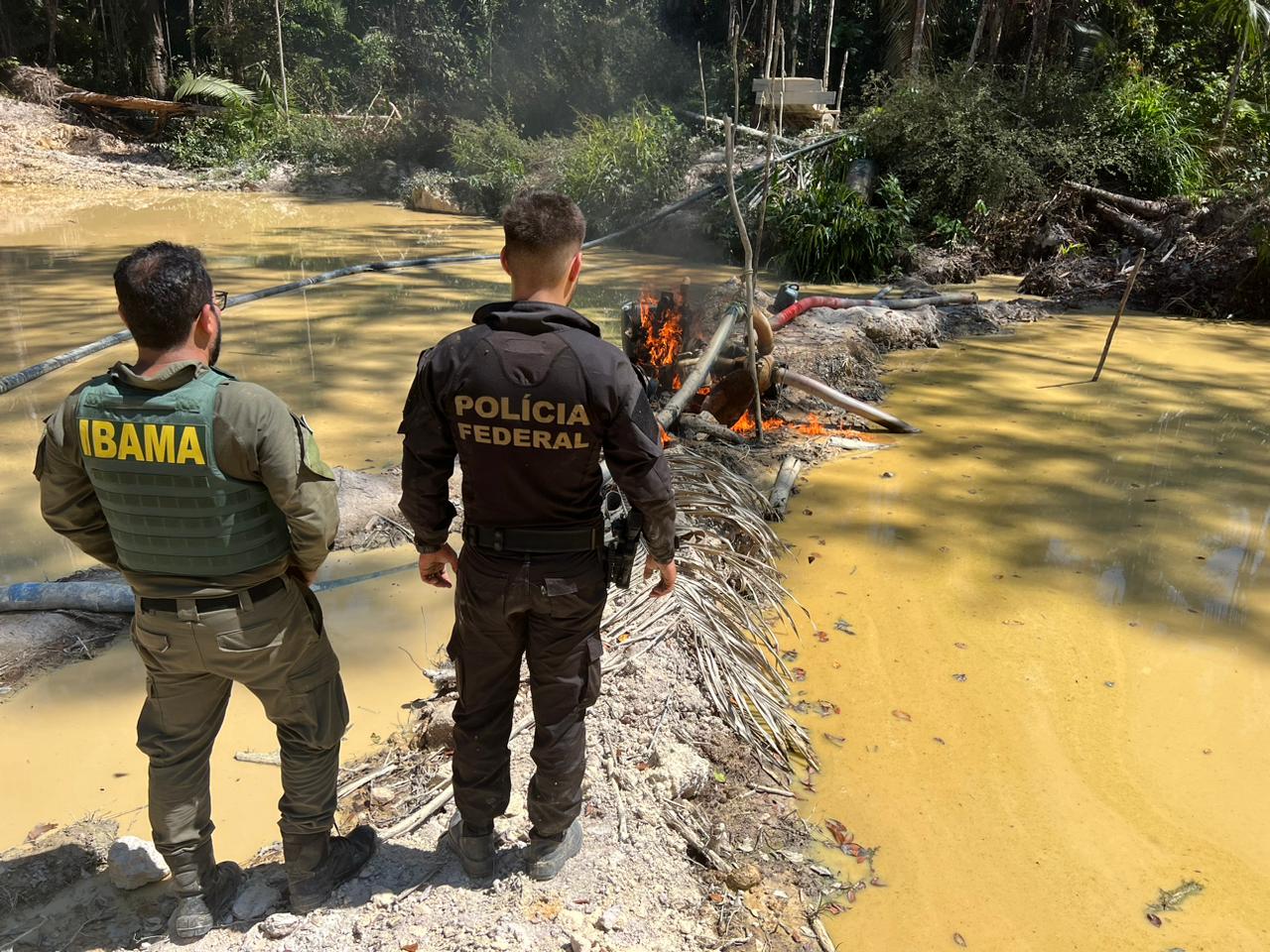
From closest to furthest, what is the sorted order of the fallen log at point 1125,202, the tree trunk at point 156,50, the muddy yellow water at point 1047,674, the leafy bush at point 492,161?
1. the muddy yellow water at point 1047,674
2. the fallen log at point 1125,202
3. the leafy bush at point 492,161
4. the tree trunk at point 156,50

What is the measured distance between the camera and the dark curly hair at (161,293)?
198 centimetres

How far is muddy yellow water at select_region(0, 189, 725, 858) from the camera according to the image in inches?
126

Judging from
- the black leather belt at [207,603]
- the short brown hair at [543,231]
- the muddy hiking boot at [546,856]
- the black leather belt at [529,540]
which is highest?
the short brown hair at [543,231]

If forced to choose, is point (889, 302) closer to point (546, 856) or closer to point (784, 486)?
point (784, 486)

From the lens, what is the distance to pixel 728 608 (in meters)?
4.00

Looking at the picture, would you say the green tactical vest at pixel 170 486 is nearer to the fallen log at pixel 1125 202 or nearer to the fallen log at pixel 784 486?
the fallen log at pixel 784 486

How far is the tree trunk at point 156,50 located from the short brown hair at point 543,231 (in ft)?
96.8

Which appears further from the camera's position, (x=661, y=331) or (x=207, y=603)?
(x=661, y=331)

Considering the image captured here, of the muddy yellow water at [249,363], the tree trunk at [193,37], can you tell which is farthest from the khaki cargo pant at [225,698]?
the tree trunk at [193,37]

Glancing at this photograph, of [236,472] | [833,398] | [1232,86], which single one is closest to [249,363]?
[833,398]

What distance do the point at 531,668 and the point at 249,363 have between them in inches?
260

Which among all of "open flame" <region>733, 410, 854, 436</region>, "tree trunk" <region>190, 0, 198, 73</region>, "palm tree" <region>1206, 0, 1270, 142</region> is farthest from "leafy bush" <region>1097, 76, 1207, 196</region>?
"tree trunk" <region>190, 0, 198, 73</region>

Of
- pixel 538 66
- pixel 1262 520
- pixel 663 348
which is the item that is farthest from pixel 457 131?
pixel 1262 520

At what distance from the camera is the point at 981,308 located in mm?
10562
